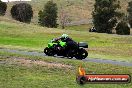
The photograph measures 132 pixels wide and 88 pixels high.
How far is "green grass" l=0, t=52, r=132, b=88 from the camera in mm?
20266

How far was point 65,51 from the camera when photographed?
33.2 meters

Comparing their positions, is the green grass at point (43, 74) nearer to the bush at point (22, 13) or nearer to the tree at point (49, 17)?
the tree at point (49, 17)

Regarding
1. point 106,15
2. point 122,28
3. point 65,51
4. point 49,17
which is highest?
point 65,51

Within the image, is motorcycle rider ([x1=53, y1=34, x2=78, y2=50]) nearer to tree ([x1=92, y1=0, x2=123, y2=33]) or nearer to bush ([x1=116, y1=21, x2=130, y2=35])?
bush ([x1=116, y1=21, x2=130, y2=35])

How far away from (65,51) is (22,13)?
8274 centimetres

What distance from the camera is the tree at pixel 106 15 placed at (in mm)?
97938

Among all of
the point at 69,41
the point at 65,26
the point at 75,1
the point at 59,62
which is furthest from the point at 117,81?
the point at 75,1

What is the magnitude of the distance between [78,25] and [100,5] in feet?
102

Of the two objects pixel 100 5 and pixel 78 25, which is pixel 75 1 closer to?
pixel 78 25

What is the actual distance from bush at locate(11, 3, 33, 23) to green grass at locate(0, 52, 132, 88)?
284 ft

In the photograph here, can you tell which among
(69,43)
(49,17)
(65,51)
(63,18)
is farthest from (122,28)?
(69,43)

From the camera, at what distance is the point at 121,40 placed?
2554 inches

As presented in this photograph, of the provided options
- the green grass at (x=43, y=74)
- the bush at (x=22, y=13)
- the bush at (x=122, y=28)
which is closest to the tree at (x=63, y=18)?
the bush at (x=22, y=13)

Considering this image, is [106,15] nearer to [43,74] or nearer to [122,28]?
[122,28]
